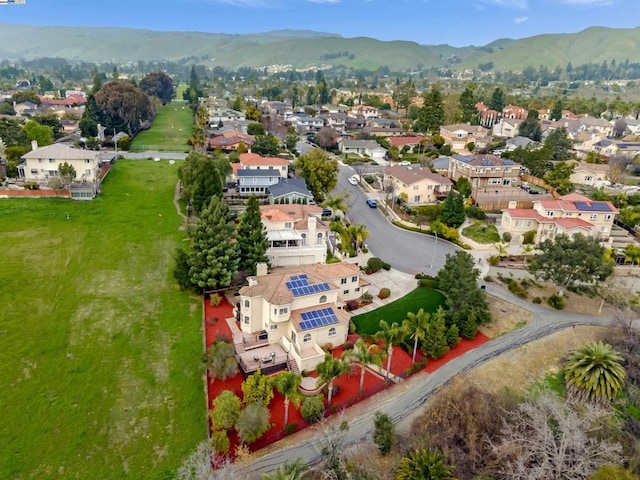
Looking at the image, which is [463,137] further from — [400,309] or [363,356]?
[363,356]

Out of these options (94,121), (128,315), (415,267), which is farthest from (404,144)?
(128,315)

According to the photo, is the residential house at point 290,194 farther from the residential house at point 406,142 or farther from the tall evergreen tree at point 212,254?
the residential house at point 406,142

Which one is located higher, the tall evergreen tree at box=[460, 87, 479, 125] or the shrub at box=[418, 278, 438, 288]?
the tall evergreen tree at box=[460, 87, 479, 125]

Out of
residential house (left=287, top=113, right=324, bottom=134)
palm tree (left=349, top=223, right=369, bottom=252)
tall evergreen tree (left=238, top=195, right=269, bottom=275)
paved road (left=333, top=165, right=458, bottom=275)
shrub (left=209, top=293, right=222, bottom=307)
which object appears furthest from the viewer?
residential house (left=287, top=113, right=324, bottom=134)

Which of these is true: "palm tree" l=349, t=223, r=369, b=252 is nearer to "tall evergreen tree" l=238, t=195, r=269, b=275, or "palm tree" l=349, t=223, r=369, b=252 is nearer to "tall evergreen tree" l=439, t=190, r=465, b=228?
"tall evergreen tree" l=238, t=195, r=269, b=275

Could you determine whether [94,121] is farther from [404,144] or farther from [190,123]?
[404,144]

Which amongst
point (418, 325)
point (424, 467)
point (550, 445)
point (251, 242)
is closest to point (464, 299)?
point (418, 325)

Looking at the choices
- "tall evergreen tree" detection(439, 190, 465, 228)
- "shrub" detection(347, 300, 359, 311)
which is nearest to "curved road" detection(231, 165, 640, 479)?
"tall evergreen tree" detection(439, 190, 465, 228)
